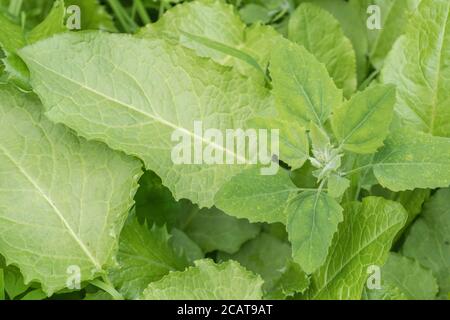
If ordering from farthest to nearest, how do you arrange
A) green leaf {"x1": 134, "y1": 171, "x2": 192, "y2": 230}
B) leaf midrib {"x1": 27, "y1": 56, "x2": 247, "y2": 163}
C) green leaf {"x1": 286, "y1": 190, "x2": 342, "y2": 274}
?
green leaf {"x1": 134, "y1": 171, "x2": 192, "y2": 230}
leaf midrib {"x1": 27, "y1": 56, "x2": 247, "y2": 163}
green leaf {"x1": 286, "y1": 190, "x2": 342, "y2": 274}

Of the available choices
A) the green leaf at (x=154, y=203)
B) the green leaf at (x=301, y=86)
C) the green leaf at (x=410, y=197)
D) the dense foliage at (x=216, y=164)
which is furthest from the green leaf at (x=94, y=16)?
the green leaf at (x=410, y=197)

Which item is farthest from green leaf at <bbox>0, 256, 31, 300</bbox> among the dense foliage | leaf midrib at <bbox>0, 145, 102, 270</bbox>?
leaf midrib at <bbox>0, 145, 102, 270</bbox>

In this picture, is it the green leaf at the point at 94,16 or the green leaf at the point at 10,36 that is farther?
the green leaf at the point at 94,16

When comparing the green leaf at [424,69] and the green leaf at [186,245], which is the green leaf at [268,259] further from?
the green leaf at [424,69]

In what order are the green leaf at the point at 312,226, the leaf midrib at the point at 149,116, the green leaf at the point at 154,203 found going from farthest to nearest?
1. the green leaf at the point at 154,203
2. the leaf midrib at the point at 149,116
3. the green leaf at the point at 312,226

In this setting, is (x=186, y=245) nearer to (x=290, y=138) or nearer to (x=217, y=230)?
(x=217, y=230)

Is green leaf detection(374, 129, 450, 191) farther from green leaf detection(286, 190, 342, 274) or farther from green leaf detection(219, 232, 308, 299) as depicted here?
green leaf detection(219, 232, 308, 299)
